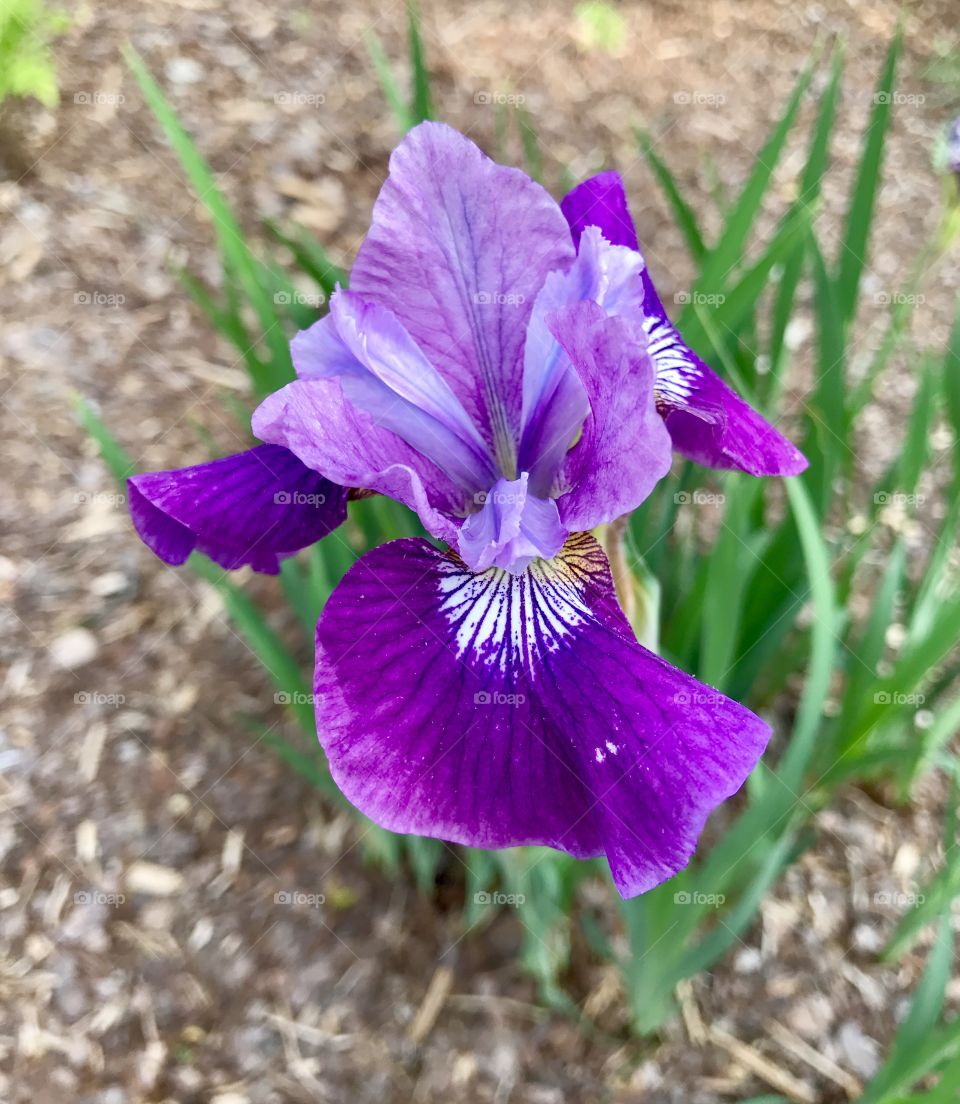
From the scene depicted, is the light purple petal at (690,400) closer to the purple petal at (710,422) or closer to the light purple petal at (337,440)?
the purple petal at (710,422)

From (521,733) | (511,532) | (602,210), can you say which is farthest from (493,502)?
(602,210)

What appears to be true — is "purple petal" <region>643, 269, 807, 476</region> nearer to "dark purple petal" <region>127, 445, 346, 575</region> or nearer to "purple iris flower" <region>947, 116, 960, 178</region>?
"dark purple petal" <region>127, 445, 346, 575</region>

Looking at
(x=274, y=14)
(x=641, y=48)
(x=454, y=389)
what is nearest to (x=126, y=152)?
(x=274, y=14)

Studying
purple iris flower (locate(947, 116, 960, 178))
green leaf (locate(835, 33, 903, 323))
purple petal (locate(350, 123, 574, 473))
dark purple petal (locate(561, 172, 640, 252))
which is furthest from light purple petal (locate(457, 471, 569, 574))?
purple iris flower (locate(947, 116, 960, 178))

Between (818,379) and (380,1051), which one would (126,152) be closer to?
(818,379)

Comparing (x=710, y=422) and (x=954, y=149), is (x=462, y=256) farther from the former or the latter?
(x=954, y=149)

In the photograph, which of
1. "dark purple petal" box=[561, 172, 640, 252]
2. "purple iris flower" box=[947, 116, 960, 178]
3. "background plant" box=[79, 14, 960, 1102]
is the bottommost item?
"background plant" box=[79, 14, 960, 1102]

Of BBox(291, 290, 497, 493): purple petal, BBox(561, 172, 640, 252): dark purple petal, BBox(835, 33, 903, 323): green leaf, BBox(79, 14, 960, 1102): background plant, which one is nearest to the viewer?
BBox(291, 290, 497, 493): purple petal
